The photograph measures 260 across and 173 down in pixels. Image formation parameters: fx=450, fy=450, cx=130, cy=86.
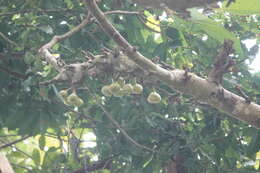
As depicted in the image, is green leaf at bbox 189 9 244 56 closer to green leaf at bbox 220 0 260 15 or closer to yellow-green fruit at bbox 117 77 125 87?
green leaf at bbox 220 0 260 15

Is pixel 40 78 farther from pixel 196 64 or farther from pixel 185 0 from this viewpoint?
pixel 185 0

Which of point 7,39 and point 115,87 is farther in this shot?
point 7,39

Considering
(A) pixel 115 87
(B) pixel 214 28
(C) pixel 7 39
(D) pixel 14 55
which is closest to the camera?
(B) pixel 214 28

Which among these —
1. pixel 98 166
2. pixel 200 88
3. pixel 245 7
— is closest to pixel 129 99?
pixel 98 166

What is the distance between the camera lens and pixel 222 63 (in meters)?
1.89

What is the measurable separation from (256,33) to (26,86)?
152 centimetres

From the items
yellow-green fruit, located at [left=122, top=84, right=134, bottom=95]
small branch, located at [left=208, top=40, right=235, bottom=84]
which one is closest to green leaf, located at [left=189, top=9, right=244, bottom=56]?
small branch, located at [left=208, top=40, right=235, bottom=84]

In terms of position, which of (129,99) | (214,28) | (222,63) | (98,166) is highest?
(214,28)

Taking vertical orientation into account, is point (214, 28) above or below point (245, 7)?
below

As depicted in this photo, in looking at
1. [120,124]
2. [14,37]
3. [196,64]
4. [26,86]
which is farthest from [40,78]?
[196,64]

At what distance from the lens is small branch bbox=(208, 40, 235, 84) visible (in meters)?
1.82

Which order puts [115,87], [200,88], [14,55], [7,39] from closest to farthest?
[200,88], [115,87], [7,39], [14,55]

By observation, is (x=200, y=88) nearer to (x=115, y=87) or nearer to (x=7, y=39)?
(x=115, y=87)

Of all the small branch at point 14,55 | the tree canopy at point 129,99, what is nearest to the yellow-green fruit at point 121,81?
the tree canopy at point 129,99
